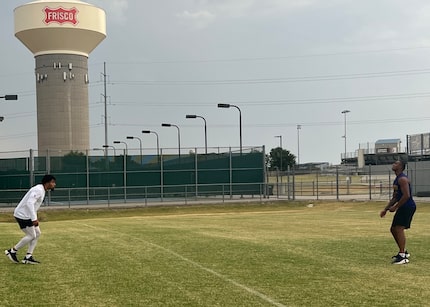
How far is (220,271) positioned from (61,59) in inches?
2548

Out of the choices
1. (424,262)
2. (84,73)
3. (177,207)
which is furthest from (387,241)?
(84,73)

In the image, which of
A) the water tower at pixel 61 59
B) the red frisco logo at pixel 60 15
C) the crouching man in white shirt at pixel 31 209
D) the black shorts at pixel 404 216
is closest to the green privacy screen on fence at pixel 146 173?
the red frisco logo at pixel 60 15

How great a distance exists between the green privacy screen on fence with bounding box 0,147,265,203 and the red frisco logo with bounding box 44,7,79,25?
2689 cm

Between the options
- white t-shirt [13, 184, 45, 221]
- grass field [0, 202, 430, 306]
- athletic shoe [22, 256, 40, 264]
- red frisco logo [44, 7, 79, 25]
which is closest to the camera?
grass field [0, 202, 430, 306]

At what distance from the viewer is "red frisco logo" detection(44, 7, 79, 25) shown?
6606cm

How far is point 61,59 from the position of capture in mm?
70375

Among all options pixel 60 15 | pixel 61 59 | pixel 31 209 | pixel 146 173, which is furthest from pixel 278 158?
pixel 31 209

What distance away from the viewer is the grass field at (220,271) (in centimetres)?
764

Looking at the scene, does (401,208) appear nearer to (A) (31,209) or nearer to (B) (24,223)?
(A) (31,209)

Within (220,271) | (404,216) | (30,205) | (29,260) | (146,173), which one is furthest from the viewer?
(146,173)

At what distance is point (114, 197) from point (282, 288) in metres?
33.5

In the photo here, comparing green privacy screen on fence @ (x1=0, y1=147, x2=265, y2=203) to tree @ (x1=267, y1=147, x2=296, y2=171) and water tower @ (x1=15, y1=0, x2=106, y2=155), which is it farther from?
tree @ (x1=267, y1=147, x2=296, y2=171)

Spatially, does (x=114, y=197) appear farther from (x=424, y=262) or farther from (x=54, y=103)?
(x=54, y=103)

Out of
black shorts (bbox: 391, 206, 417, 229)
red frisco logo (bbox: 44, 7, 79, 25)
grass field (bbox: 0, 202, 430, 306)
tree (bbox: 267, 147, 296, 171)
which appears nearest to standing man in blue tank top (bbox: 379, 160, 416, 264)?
black shorts (bbox: 391, 206, 417, 229)
